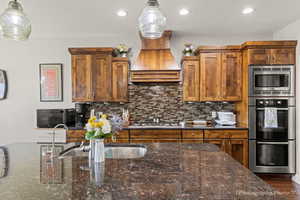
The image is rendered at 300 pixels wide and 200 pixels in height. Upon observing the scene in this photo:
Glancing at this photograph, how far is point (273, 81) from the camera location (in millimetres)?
3428

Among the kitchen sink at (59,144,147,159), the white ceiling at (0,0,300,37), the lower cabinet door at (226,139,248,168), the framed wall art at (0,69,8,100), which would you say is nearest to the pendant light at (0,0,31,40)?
the white ceiling at (0,0,300,37)

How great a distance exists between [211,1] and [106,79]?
2.18m

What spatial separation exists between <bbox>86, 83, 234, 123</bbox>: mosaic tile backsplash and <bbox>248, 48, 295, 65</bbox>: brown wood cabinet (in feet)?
4.65

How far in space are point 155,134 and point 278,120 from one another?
2089 millimetres

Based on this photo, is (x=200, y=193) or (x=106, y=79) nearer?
(x=200, y=193)

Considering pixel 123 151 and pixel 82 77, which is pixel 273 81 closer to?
pixel 123 151

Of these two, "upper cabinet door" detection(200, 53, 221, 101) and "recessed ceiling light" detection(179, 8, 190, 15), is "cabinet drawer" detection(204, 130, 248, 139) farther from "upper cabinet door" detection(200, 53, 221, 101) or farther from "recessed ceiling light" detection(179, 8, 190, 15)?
"recessed ceiling light" detection(179, 8, 190, 15)

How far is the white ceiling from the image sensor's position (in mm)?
2938

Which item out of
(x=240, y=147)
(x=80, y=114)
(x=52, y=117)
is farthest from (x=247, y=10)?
(x=52, y=117)

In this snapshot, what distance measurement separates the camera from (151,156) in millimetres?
1744

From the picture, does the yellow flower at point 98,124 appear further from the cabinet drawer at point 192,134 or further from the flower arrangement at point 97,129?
the cabinet drawer at point 192,134

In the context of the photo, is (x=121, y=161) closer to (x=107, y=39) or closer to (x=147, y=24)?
(x=147, y=24)

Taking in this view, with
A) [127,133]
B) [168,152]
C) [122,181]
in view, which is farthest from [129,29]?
[122,181]

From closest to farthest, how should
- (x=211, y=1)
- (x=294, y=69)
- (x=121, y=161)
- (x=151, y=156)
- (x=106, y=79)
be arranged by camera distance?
(x=121, y=161), (x=151, y=156), (x=211, y=1), (x=294, y=69), (x=106, y=79)
